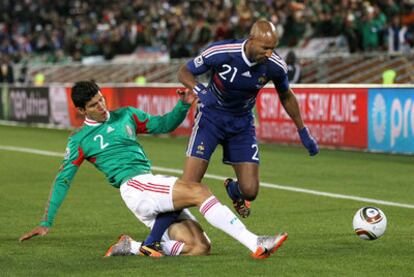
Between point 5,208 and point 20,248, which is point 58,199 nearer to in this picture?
point 20,248

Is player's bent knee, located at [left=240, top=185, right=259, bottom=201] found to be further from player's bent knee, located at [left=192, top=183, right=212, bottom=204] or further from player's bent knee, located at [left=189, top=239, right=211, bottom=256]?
player's bent knee, located at [left=192, top=183, right=212, bottom=204]

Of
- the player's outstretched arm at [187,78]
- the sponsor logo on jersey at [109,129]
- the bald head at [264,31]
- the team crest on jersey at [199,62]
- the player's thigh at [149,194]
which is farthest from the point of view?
the team crest on jersey at [199,62]

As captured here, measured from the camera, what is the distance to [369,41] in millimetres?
23406

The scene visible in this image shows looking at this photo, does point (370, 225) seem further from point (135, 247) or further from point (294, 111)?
point (135, 247)

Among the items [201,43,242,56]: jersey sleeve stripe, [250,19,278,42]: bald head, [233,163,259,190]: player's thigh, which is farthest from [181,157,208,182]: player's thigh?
[250,19,278,42]: bald head

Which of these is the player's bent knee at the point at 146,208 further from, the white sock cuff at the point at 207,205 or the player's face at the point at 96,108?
the player's face at the point at 96,108

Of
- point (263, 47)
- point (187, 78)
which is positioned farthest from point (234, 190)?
point (263, 47)

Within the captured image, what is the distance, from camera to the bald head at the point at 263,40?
8.49m

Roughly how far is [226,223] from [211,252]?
1.00 meters

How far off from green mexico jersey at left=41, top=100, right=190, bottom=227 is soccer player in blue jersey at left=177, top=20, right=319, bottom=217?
2.08 ft

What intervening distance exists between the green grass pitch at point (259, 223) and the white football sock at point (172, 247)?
5.0 inches

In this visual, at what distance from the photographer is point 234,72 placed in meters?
9.04

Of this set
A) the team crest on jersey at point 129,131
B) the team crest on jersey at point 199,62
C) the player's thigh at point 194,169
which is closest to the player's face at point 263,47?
the team crest on jersey at point 199,62

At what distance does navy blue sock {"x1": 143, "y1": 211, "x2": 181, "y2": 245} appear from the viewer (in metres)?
8.20
